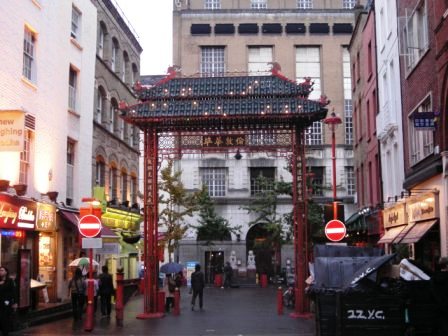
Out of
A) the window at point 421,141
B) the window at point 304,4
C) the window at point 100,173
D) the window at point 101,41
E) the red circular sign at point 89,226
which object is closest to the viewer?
the red circular sign at point 89,226

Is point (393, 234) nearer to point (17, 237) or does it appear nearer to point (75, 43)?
point (17, 237)

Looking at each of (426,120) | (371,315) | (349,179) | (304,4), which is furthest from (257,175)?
(371,315)

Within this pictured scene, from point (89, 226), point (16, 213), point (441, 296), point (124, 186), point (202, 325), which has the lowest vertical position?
point (202, 325)

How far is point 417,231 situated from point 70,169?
44.7ft

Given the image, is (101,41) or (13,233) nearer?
(13,233)

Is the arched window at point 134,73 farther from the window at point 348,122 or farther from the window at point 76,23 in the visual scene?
the window at point 348,122

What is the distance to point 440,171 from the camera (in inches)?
714

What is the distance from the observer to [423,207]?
20062 mm

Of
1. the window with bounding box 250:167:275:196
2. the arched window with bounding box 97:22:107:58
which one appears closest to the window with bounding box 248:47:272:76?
the window with bounding box 250:167:275:196

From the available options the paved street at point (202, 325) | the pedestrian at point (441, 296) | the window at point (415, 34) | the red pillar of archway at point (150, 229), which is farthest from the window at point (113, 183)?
the pedestrian at point (441, 296)

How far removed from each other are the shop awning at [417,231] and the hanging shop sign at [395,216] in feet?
5.96

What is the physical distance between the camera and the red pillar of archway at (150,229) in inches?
827

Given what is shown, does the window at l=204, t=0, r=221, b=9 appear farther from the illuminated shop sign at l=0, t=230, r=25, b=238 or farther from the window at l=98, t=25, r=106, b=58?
the illuminated shop sign at l=0, t=230, r=25, b=238

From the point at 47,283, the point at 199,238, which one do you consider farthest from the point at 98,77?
the point at 199,238
